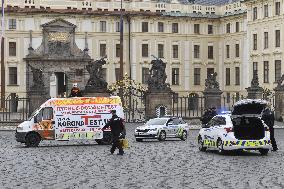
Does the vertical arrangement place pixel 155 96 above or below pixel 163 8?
below

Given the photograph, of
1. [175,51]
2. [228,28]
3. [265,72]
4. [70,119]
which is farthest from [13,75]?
[70,119]

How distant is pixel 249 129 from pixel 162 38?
59.7m

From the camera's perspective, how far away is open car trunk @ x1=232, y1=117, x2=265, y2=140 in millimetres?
26156

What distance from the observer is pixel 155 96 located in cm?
5381

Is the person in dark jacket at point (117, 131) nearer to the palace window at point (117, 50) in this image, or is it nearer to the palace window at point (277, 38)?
the palace window at point (277, 38)

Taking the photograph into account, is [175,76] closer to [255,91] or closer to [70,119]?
[255,91]

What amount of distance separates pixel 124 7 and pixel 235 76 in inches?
569

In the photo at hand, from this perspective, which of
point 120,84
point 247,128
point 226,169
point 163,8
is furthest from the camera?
point 163,8

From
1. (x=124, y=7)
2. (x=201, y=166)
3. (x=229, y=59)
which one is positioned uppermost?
(x=124, y=7)

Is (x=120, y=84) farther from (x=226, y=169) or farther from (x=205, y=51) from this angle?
(x=226, y=169)

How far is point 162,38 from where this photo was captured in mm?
85562

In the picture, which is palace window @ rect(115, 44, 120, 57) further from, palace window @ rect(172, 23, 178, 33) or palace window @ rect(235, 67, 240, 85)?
palace window @ rect(235, 67, 240, 85)

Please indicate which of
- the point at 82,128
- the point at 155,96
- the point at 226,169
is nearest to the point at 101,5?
the point at 155,96

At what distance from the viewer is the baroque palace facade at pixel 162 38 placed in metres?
77.5
